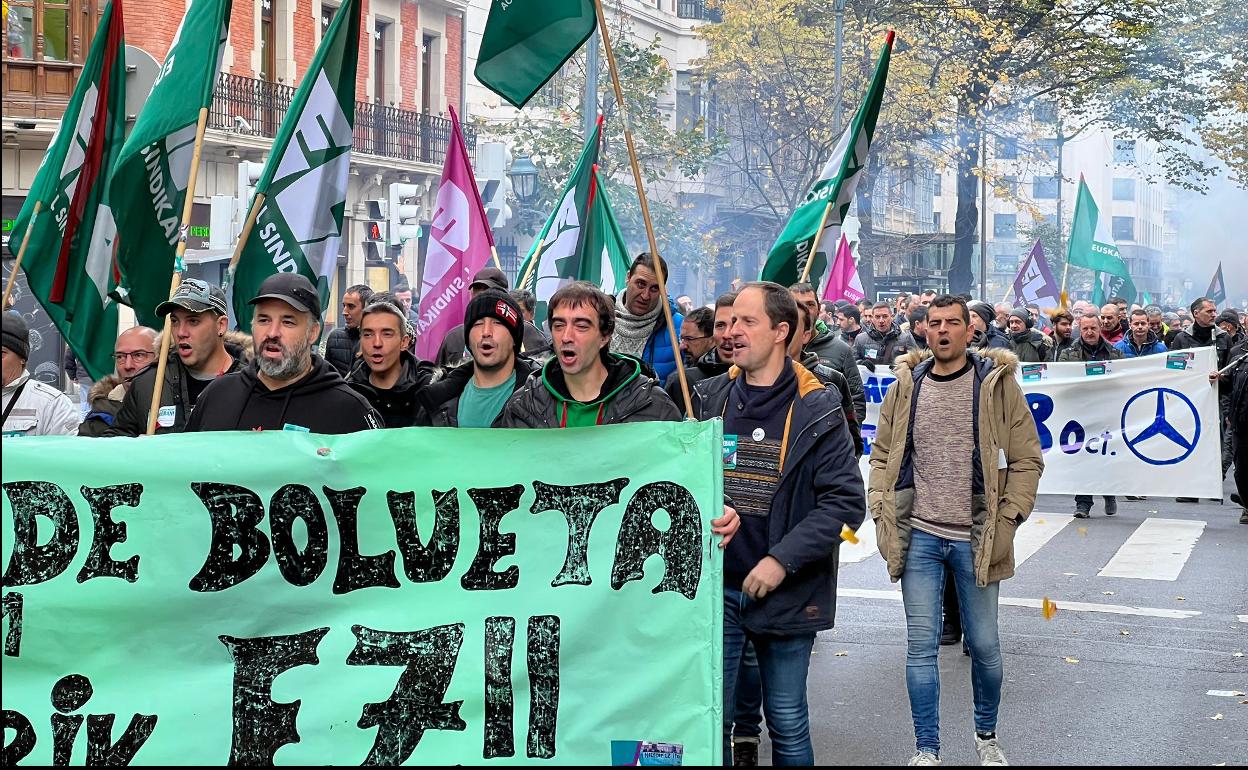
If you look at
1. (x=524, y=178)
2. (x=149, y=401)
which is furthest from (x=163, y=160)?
(x=524, y=178)

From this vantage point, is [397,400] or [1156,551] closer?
[397,400]

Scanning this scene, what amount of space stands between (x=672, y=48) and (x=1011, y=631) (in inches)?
1858

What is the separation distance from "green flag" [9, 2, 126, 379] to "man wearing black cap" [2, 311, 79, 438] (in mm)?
1162

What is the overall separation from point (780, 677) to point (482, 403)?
1.72m

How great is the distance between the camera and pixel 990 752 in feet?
20.6

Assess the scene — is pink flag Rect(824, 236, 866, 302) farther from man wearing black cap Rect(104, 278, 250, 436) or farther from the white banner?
man wearing black cap Rect(104, 278, 250, 436)

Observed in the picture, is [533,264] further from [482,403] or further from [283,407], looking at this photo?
[283,407]

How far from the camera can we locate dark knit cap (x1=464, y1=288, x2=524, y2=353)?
6.30 metres

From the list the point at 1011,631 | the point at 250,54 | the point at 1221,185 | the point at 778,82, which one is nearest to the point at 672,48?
the point at 778,82

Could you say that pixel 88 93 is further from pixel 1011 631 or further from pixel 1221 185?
pixel 1221 185

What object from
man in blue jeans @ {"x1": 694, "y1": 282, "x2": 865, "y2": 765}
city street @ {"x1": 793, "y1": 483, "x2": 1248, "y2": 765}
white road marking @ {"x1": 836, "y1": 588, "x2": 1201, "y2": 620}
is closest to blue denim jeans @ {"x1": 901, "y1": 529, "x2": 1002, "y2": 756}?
city street @ {"x1": 793, "y1": 483, "x2": 1248, "y2": 765}

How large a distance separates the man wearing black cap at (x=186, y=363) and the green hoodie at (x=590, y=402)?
1.53 metres

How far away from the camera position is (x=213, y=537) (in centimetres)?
470

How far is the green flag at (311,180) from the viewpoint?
6750mm
